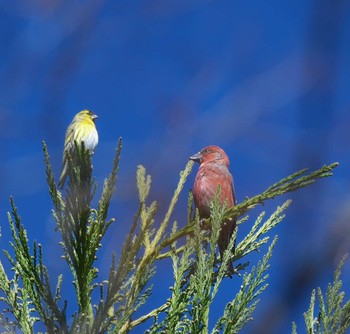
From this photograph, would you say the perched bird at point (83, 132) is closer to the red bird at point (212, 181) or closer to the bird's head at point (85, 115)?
Result: the bird's head at point (85, 115)

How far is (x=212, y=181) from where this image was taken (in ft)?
16.0

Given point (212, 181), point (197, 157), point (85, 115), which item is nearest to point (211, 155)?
point (197, 157)

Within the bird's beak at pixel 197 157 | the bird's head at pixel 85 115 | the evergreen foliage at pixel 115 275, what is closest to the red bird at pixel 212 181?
the bird's beak at pixel 197 157

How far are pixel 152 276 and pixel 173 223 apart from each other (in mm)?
427

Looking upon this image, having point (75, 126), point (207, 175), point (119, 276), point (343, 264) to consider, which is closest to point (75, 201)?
point (119, 276)

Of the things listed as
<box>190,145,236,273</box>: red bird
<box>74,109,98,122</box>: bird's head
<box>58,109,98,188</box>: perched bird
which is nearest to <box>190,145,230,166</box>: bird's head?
<box>190,145,236,273</box>: red bird

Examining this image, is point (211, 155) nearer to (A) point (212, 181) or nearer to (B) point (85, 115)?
(A) point (212, 181)

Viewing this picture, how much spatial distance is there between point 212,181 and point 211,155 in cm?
38

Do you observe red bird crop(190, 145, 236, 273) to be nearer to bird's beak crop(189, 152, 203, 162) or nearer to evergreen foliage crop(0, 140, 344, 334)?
bird's beak crop(189, 152, 203, 162)

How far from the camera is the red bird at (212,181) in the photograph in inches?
172

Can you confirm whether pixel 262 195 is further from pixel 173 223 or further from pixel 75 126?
pixel 75 126

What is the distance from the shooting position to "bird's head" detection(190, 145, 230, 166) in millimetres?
5184

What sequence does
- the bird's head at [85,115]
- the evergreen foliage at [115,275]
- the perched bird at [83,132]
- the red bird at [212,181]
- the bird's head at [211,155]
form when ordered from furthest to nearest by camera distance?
the bird's head at [85,115], the perched bird at [83,132], the bird's head at [211,155], the red bird at [212,181], the evergreen foliage at [115,275]

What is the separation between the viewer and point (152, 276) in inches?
97.8
